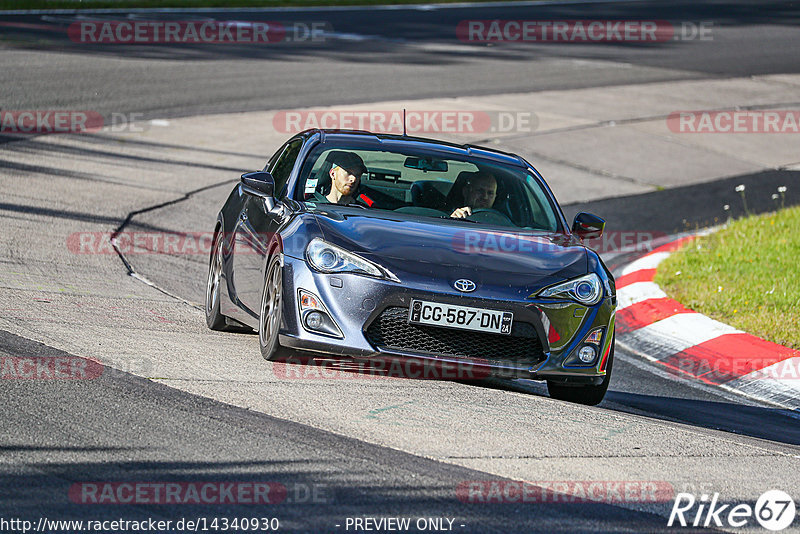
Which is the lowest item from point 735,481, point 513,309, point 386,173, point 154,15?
point 735,481

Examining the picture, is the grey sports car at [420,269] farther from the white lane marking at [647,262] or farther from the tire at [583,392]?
the white lane marking at [647,262]

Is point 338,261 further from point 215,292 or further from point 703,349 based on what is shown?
point 703,349

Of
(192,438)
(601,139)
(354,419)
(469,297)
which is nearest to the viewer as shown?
(192,438)

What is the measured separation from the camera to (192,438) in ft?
16.9

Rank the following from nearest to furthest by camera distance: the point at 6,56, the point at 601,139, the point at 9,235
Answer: the point at 9,235 → the point at 601,139 → the point at 6,56

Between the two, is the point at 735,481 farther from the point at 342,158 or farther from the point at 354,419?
the point at 342,158

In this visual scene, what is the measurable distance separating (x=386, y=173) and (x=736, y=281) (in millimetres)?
4468

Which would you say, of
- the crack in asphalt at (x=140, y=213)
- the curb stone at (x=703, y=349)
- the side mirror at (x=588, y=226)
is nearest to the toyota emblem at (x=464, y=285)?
the side mirror at (x=588, y=226)

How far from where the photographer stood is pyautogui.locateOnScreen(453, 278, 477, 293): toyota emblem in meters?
6.53

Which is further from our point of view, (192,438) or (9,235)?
(9,235)

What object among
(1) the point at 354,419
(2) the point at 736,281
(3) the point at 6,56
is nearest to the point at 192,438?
(1) the point at 354,419

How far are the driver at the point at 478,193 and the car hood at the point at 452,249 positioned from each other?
0.37 meters

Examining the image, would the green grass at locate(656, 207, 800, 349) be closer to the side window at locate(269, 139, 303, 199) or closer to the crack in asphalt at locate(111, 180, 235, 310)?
the side window at locate(269, 139, 303, 199)

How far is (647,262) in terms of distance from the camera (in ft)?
40.8
